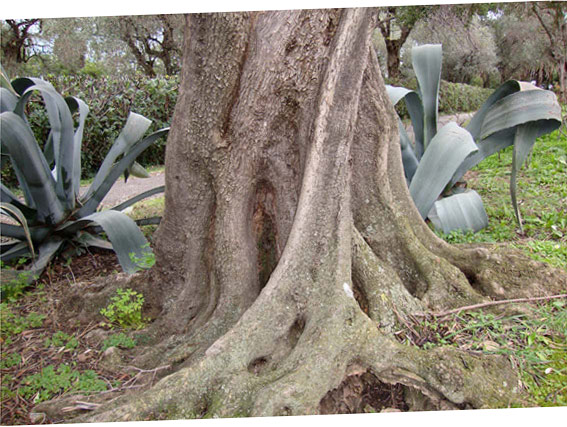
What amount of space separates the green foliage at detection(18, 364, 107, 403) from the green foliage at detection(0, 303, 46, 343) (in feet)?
1.70

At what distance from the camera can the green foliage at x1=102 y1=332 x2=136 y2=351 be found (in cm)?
229

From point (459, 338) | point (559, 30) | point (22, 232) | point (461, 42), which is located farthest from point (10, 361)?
point (461, 42)

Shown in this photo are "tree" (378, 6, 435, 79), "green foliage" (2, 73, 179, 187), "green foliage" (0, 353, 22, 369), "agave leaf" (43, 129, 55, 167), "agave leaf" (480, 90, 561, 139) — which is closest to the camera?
"green foliage" (0, 353, 22, 369)

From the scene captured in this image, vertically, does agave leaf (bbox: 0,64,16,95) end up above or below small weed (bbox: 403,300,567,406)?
above

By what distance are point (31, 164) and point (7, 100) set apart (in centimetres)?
49

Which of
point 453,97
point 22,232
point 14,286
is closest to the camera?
point 14,286

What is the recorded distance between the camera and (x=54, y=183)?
10.9 feet

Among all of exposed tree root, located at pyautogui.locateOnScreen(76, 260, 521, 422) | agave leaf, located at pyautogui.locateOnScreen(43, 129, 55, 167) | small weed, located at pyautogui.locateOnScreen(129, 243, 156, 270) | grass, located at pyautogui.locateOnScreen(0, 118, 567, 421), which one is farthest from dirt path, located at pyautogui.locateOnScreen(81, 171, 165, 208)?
exposed tree root, located at pyautogui.locateOnScreen(76, 260, 521, 422)

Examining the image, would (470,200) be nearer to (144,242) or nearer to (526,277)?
(526,277)

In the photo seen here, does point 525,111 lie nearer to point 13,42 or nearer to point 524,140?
point 524,140

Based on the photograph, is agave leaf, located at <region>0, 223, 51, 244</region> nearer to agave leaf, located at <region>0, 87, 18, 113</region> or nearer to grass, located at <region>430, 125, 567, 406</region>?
agave leaf, located at <region>0, 87, 18, 113</region>

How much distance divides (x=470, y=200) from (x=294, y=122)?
1938mm

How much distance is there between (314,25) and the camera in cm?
199

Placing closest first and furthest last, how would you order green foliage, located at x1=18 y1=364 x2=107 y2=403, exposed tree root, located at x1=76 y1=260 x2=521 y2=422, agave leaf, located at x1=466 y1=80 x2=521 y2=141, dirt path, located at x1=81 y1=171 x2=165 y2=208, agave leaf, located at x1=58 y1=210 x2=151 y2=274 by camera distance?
exposed tree root, located at x1=76 y1=260 x2=521 y2=422
green foliage, located at x1=18 y1=364 x2=107 y2=403
agave leaf, located at x1=58 y1=210 x2=151 y2=274
agave leaf, located at x1=466 y1=80 x2=521 y2=141
dirt path, located at x1=81 y1=171 x2=165 y2=208
